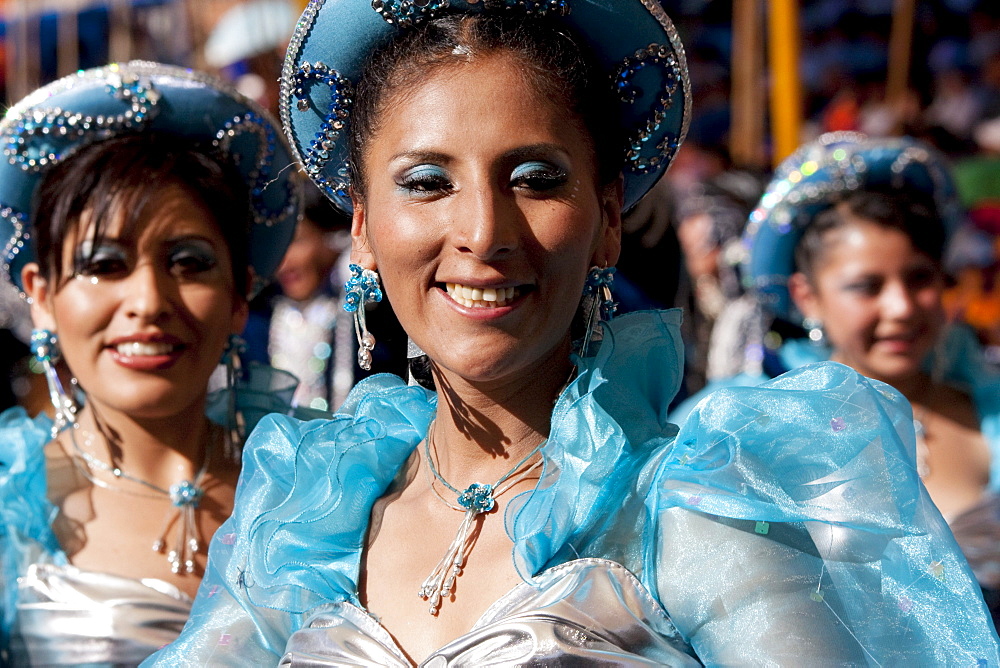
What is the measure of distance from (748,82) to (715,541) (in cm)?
456

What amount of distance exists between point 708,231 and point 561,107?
4175 millimetres

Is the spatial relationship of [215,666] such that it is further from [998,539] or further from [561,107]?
[998,539]

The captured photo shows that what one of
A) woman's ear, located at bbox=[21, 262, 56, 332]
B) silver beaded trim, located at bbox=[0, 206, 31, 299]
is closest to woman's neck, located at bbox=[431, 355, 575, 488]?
woman's ear, located at bbox=[21, 262, 56, 332]

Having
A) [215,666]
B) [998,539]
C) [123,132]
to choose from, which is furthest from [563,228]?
[998,539]

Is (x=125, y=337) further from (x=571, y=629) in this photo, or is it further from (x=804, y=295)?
(x=804, y=295)

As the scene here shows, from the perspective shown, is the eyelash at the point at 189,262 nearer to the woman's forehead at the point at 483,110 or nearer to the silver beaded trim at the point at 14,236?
the silver beaded trim at the point at 14,236

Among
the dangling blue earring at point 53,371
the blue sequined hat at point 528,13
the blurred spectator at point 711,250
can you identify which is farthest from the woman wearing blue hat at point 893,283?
the dangling blue earring at point 53,371

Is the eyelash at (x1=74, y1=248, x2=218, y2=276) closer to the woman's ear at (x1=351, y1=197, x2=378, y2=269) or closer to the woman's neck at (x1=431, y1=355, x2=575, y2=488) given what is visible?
the woman's ear at (x1=351, y1=197, x2=378, y2=269)

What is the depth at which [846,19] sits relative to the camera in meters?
7.27

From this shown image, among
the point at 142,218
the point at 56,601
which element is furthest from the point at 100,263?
the point at 56,601

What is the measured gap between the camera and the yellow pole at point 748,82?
5641mm

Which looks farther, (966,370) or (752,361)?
(752,361)

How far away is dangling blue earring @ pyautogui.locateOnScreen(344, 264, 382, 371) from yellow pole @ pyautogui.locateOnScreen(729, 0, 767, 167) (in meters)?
4.09

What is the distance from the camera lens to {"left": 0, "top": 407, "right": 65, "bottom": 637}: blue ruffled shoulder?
94.1 inches
